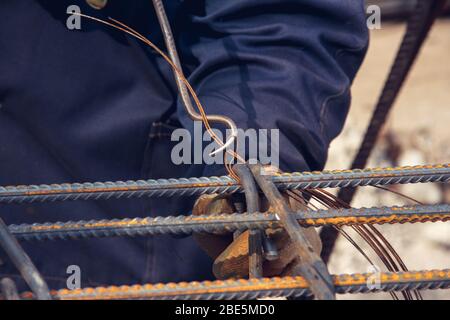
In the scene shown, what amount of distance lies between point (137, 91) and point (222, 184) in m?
0.58

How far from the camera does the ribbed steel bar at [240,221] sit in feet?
3.08

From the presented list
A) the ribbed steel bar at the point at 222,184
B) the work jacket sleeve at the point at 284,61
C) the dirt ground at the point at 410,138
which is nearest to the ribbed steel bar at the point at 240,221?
the ribbed steel bar at the point at 222,184

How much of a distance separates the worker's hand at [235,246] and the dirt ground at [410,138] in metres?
1.01

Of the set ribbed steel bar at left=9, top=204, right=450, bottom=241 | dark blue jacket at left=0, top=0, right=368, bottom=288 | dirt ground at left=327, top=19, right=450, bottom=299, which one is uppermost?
dirt ground at left=327, top=19, right=450, bottom=299

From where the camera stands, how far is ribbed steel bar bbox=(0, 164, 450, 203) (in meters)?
1.02

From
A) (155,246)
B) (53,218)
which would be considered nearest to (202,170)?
(155,246)

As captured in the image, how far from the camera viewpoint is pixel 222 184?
1.02 m

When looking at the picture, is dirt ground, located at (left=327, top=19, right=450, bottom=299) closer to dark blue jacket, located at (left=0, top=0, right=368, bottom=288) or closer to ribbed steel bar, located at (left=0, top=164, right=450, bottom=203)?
dark blue jacket, located at (left=0, top=0, right=368, bottom=288)

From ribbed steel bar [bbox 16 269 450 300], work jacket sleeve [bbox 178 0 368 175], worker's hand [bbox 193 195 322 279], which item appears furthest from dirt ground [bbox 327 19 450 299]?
ribbed steel bar [bbox 16 269 450 300]

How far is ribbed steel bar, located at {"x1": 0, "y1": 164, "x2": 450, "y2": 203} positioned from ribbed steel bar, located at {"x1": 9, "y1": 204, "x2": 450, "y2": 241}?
73 mm

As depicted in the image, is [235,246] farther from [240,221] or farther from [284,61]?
[284,61]

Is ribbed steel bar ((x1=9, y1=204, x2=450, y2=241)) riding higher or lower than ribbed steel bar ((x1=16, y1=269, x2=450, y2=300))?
higher

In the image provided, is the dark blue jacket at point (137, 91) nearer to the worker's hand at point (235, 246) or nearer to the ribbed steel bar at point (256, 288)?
the worker's hand at point (235, 246)
